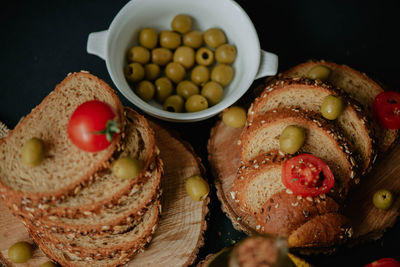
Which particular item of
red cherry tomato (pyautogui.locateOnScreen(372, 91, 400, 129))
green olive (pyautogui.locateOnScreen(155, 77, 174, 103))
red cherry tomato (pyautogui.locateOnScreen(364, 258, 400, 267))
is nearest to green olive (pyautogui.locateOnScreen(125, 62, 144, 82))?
green olive (pyautogui.locateOnScreen(155, 77, 174, 103))

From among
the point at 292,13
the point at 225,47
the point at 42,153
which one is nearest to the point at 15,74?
the point at 42,153

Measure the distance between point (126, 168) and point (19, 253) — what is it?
88 centimetres

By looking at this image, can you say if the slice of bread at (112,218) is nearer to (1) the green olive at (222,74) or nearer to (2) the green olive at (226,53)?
(1) the green olive at (222,74)

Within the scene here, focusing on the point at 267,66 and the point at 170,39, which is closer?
the point at 267,66

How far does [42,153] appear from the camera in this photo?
6.84 ft

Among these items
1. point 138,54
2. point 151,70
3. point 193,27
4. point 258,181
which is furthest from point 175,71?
point 258,181

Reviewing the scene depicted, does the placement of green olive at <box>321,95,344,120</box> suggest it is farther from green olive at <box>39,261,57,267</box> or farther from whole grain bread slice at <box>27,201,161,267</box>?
green olive at <box>39,261,57,267</box>

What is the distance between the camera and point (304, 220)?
7.59 feet

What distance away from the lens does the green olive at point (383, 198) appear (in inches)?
100

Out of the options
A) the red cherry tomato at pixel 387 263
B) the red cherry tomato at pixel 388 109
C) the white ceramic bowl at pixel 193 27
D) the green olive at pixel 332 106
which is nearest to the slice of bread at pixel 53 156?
the white ceramic bowl at pixel 193 27

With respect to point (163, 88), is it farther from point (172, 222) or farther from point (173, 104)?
point (172, 222)

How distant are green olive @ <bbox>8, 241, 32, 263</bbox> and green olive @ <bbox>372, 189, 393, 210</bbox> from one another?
2.14 m

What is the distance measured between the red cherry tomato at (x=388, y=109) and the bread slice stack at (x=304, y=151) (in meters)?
0.07

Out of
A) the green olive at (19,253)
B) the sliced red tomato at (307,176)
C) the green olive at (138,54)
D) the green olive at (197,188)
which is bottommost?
the green olive at (19,253)
